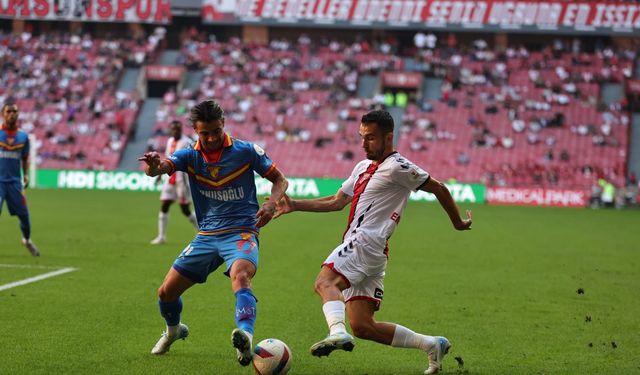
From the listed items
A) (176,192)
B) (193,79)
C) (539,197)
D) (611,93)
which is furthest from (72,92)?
(176,192)

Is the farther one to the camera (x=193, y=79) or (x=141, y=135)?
(x=193, y=79)

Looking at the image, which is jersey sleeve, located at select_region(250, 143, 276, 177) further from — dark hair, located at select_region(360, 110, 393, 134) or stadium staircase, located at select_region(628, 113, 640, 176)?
stadium staircase, located at select_region(628, 113, 640, 176)

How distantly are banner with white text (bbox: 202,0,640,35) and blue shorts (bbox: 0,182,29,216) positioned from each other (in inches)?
1638

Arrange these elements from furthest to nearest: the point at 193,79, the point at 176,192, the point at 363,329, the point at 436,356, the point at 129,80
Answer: the point at 129,80
the point at 193,79
the point at 176,192
the point at 436,356
the point at 363,329

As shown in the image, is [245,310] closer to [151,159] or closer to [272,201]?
[272,201]

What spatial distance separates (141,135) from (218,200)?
44.9 meters

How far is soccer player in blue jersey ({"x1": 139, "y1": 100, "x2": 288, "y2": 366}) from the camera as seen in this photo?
7188 mm

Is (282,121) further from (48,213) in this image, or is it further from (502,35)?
(48,213)

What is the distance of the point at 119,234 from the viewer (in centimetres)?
2066

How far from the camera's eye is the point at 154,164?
6.96 metres

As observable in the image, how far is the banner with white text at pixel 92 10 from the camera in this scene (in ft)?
181

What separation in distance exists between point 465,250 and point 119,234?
302 inches

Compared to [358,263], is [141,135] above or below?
below

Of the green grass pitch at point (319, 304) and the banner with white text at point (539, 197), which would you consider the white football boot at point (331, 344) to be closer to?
the green grass pitch at point (319, 304)
